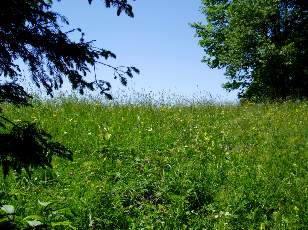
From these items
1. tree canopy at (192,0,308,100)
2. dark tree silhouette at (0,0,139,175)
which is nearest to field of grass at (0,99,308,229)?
dark tree silhouette at (0,0,139,175)

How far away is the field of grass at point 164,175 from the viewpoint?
7500mm

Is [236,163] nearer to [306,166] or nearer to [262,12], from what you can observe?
[306,166]

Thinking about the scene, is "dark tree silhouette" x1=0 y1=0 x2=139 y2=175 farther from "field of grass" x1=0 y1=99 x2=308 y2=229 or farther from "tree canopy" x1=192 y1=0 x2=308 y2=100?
"tree canopy" x1=192 y1=0 x2=308 y2=100

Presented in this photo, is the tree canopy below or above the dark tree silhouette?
above

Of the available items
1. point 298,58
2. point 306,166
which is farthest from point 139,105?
point 298,58

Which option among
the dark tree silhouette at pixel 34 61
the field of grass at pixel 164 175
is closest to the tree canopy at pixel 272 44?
the field of grass at pixel 164 175

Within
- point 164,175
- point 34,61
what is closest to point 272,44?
point 164,175

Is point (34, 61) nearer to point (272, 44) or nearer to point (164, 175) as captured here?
point (164, 175)

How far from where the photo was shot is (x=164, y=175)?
9141 millimetres

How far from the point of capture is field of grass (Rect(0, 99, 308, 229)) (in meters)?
7.50

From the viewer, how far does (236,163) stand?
10.3 metres

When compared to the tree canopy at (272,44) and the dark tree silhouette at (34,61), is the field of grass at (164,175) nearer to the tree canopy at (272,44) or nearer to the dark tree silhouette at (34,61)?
the dark tree silhouette at (34,61)

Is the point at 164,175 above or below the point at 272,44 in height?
below

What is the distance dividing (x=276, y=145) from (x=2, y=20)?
9.15m
